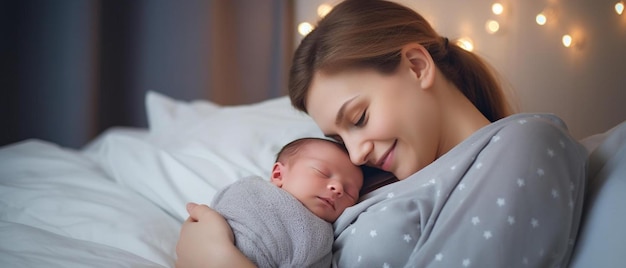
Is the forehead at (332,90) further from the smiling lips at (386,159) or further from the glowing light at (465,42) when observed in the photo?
the glowing light at (465,42)

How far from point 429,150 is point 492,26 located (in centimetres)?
32

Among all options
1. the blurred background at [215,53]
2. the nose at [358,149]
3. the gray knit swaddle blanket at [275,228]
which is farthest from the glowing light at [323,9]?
the gray knit swaddle blanket at [275,228]

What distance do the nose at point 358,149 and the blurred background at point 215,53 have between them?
0.37 meters

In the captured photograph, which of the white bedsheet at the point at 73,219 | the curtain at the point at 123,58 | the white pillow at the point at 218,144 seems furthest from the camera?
the curtain at the point at 123,58

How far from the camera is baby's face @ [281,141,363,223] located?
1031mm

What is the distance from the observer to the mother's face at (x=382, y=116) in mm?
1053

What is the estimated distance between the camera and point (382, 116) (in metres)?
1.04

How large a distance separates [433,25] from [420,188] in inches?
19.3

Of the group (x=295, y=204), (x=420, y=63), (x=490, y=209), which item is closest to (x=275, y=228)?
(x=295, y=204)

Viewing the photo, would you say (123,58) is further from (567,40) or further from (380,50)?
(567,40)

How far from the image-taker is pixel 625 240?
815 mm

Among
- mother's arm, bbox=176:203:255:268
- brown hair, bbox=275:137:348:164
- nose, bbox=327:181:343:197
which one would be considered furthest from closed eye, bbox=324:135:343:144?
mother's arm, bbox=176:203:255:268

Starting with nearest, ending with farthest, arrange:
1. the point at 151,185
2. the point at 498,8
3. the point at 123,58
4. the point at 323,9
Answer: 1. the point at 498,8
2. the point at 151,185
3. the point at 323,9
4. the point at 123,58

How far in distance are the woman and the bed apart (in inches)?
2.2
